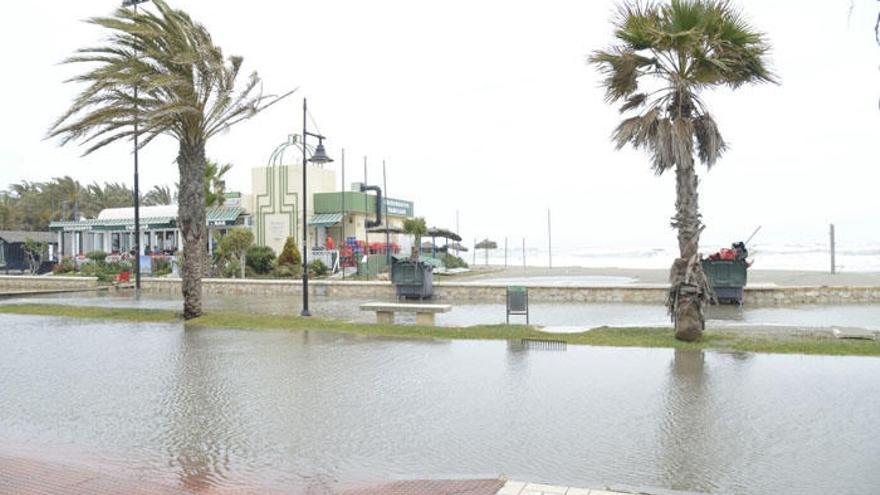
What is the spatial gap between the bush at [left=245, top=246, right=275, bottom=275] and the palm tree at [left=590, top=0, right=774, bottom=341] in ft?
76.3

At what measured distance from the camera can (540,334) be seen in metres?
12.2

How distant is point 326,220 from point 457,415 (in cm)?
3000

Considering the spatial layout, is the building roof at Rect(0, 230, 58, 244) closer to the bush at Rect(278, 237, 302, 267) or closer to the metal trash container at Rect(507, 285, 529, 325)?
the bush at Rect(278, 237, 302, 267)

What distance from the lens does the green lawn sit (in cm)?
1044

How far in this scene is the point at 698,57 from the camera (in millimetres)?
11305

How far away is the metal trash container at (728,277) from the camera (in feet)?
57.1

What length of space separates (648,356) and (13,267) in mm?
45938

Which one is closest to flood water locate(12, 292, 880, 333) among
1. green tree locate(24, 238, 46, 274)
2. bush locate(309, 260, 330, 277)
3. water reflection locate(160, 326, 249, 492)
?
water reflection locate(160, 326, 249, 492)

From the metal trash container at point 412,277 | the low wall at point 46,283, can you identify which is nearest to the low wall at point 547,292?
the metal trash container at point 412,277

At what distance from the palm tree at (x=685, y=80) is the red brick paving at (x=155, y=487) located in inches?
291

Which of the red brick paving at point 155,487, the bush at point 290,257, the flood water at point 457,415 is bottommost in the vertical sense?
the red brick paving at point 155,487

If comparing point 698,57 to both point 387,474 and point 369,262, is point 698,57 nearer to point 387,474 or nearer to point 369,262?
point 387,474

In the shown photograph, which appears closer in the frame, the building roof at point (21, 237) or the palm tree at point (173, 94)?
the palm tree at point (173, 94)

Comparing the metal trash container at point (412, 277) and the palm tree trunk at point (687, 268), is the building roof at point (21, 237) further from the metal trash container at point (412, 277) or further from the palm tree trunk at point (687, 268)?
the palm tree trunk at point (687, 268)
